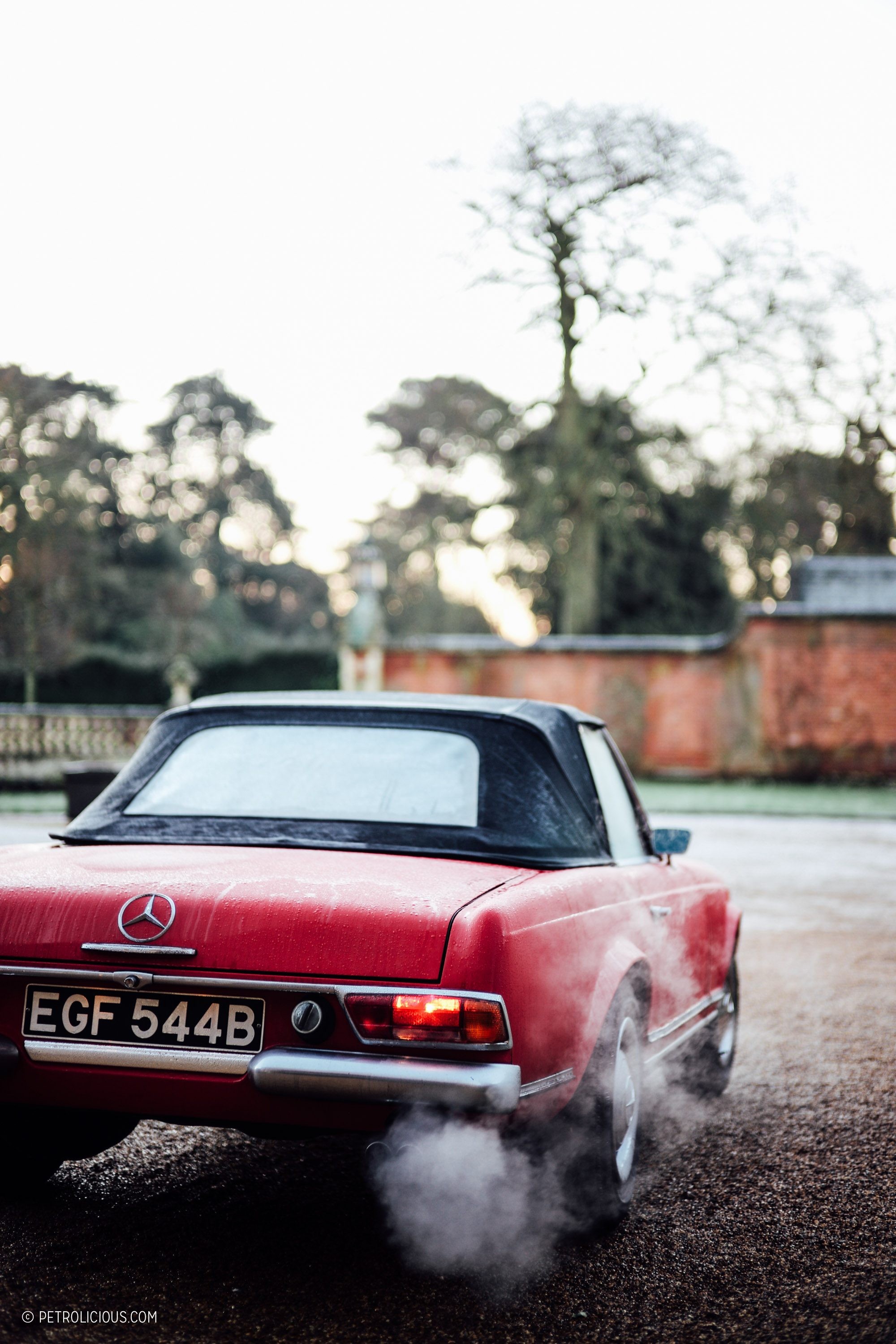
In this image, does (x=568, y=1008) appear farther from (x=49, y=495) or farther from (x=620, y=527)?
(x=49, y=495)

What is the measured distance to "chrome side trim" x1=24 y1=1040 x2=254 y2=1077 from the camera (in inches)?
118

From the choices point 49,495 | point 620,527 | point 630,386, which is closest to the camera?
point 630,386

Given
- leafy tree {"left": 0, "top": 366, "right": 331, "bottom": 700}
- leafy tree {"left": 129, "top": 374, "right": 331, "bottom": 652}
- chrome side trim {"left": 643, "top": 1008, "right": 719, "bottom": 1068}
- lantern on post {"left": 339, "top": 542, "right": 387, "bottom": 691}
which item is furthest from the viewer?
leafy tree {"left": 129, "top": 374, "right": 331, "bottom": 652}

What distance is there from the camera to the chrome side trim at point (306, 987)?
2.93m

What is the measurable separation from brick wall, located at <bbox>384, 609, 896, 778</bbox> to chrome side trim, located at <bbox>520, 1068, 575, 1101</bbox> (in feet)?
84.7

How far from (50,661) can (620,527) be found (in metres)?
16.4

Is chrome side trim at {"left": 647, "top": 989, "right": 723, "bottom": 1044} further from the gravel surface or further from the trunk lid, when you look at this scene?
the trunk lid

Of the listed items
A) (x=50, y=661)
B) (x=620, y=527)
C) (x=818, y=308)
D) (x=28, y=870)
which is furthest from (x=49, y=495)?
(x=28, y=870)

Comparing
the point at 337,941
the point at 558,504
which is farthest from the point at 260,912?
the point at 558,504

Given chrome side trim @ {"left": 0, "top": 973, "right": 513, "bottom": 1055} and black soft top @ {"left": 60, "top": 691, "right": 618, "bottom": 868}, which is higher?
black soft top @ {"left": 60, "top": 691, "right": 618, "bottom": 868}

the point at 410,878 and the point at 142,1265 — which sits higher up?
the point at 410,878

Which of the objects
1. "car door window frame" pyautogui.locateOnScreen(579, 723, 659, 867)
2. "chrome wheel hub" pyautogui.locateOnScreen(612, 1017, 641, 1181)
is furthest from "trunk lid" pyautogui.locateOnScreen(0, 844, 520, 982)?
"car door window frame" pyautogui.locateOnScreen(579, 723, 659, 867)

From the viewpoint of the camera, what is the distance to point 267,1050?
118 inches

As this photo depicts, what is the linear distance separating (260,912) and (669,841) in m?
2.08
